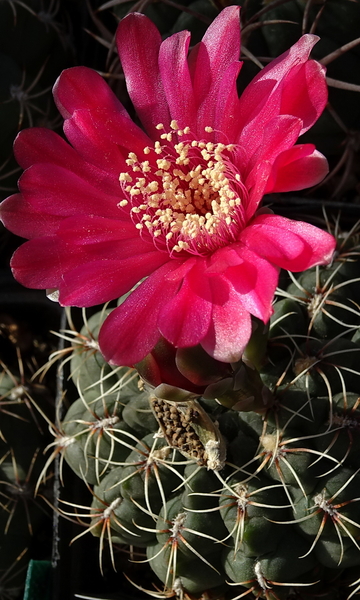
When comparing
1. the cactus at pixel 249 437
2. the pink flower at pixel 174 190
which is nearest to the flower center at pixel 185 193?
the pink flower at pixel 174 190

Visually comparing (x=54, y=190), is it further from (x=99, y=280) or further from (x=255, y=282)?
(x=255, y=282)

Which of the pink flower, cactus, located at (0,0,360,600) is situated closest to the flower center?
the pink flower

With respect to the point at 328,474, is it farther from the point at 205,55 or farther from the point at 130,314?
the point at 205,55

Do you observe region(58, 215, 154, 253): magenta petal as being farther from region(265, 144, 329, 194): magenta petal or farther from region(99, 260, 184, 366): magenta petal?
region(265, 144, 329, 194): magenta petal

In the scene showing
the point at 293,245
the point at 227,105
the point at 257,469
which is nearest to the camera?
the point at 293,245

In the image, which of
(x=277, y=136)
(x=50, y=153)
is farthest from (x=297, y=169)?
(x=50, y=153)
